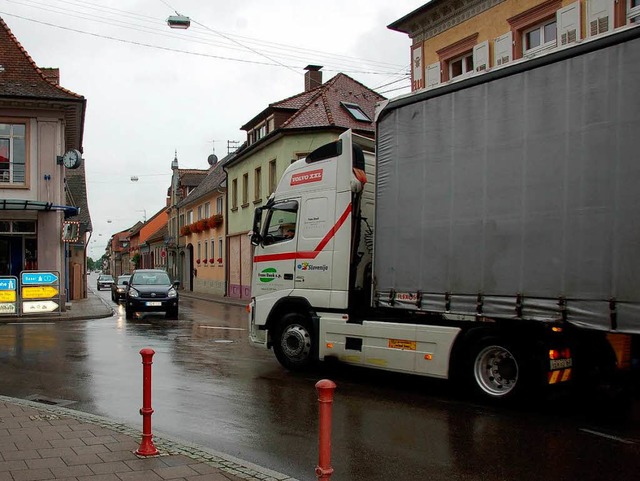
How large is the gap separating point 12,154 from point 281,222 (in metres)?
16.3

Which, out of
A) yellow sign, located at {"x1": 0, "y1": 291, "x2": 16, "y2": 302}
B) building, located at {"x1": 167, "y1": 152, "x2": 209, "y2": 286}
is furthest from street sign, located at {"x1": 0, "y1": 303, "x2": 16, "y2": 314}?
building, located at {"x1": 167, "y1": 152, "x2": 209, "y2": 286}

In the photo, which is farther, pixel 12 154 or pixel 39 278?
pixel 12 154

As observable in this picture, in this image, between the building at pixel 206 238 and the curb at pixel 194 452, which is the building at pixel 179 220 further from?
the curb at pixel 194 452

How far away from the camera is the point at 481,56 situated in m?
16.5

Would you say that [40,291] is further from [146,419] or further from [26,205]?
[146,419]

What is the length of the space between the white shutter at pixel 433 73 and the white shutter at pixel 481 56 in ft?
5.10

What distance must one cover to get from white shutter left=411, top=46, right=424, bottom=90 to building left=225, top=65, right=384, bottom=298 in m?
7.85

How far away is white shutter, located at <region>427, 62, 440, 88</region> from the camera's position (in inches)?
712

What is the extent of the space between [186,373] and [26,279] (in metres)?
12.9

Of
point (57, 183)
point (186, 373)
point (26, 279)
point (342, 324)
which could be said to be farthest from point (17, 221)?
point (342, 324)

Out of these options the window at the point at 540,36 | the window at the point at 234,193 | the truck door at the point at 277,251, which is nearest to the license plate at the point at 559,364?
the truck door at the point at 277,251

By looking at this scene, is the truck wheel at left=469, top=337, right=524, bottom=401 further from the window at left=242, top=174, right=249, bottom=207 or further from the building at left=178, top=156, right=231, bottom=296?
the building at left=178, top=156, right=231, bottom=296

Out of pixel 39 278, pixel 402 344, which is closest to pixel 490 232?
pixel 402 344

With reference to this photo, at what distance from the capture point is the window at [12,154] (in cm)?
2302
